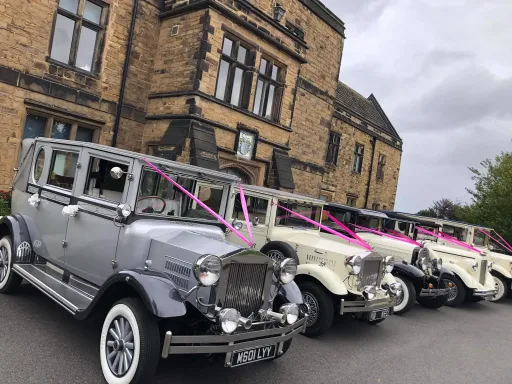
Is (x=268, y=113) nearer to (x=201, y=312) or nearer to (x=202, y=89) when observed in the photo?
(x=202, y=89)

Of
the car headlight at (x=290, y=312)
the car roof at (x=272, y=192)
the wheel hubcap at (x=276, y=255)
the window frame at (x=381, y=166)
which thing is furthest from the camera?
the window frame at (x=381, y=166)

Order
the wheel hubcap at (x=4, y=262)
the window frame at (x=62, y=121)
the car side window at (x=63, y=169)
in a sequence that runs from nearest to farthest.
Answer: the car side window at (x=63, y=169)
the wheel hubcap at (x=4, y=262)
the window frame at (x=62, y=121)

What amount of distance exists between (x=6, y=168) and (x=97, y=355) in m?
Result: 6.37

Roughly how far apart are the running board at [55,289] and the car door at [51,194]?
0.60ft

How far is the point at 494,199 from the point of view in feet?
49.0

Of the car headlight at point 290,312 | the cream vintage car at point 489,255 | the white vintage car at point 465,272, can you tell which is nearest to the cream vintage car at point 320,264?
the car headlight at point 290,312

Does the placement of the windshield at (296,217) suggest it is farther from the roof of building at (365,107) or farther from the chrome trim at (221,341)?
the roof of building at (365,107)

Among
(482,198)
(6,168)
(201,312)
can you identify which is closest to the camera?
(201,312)

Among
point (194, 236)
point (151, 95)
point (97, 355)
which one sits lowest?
point (97, 355)

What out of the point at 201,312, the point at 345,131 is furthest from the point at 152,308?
the point at 345,131

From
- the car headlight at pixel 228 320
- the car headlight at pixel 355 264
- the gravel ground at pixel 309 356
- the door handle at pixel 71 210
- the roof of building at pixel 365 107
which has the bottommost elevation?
the gravel ground at pixel 309 356

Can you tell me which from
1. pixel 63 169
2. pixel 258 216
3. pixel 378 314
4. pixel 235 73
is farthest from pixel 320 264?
pixel 235 73

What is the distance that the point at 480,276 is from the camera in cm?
889

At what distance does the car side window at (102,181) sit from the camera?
12.5 feet
